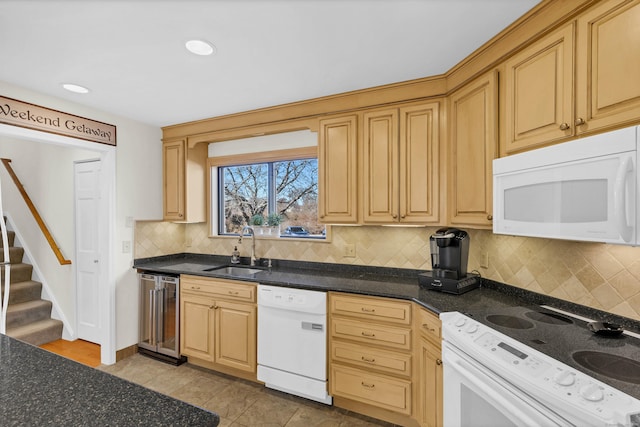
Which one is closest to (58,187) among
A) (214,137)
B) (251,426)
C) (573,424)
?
(214,137)

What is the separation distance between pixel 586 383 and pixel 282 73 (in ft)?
7.39

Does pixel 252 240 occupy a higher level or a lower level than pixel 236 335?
higher

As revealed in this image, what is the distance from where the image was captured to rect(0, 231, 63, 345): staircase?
3.36 m

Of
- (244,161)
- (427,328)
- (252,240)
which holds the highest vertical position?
(244,161)

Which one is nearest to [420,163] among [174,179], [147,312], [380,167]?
[380,167]

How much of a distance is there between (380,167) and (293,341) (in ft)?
5.04

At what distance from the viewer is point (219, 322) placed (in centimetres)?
277

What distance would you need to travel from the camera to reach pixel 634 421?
2.68ft

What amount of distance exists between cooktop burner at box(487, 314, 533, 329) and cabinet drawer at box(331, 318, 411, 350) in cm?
60

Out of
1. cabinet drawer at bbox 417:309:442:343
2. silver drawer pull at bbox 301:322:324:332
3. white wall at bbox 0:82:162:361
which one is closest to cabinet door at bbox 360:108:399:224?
cabinet drawer at bbox 417:309:442:343

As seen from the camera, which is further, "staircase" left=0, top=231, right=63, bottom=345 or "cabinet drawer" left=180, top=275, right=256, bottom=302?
"staircase" left=0, top=231, right=63, bottom=345

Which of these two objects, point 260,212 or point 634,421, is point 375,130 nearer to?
point 260,212

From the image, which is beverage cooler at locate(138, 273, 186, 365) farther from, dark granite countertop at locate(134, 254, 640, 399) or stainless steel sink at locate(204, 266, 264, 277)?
stainless steel sink at locate(204, 266, 264, 277)

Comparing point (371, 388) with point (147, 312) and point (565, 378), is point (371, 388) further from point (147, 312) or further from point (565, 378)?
point (147, 312)
